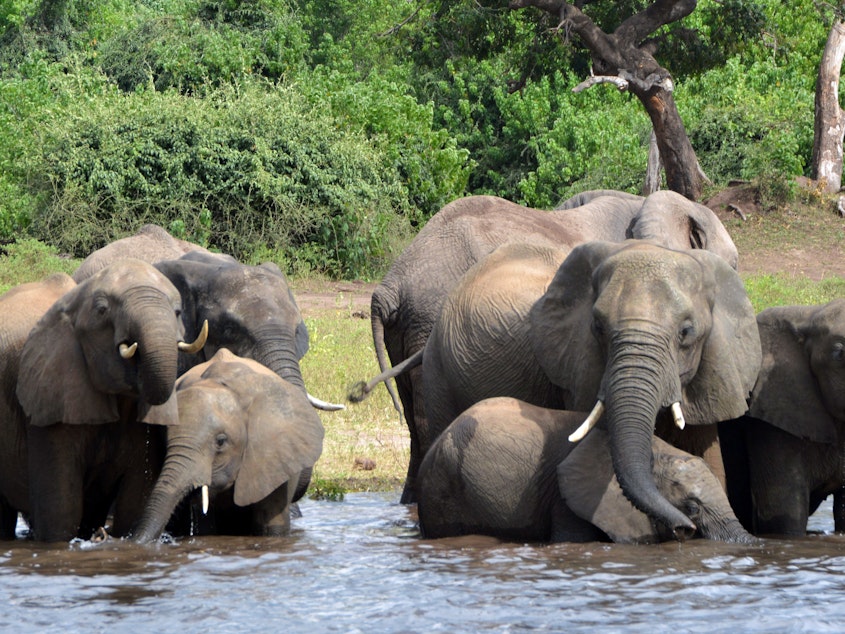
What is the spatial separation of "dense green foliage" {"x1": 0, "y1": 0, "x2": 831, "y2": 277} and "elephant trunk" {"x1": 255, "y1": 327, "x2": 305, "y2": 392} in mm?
10393

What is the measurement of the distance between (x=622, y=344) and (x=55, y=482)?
2619mm

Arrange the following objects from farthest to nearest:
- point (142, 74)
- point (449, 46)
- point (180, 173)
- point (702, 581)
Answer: point (142, 74)
point (449, 46)
point (180, 173)
point (702, 581)

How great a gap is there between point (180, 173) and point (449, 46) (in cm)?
438

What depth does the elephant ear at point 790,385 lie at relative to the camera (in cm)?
691

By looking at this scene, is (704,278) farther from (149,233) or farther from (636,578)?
(149,233)

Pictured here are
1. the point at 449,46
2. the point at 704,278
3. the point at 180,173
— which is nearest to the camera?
the point at 704,278

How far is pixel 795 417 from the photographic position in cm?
692

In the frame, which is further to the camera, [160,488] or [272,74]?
[272,74]

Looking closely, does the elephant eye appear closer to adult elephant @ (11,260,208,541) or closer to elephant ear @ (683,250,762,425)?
elephant ear @ (683,250,762,425)

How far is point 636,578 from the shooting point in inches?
238

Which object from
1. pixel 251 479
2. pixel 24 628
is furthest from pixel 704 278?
pixel 24 628

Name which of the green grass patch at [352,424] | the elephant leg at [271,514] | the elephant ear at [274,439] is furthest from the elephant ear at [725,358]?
the green grass patch at [352,424]

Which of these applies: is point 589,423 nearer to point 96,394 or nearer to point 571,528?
point 571,528

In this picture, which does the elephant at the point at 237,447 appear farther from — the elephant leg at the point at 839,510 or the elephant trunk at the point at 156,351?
the elephant leg at the point at 839,510
